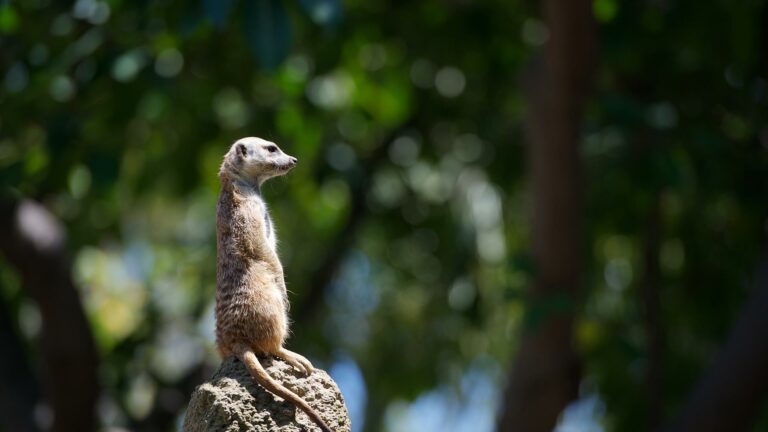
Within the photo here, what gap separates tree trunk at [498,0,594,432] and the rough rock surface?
3.69m

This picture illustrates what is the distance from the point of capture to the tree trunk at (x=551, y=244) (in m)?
6.90

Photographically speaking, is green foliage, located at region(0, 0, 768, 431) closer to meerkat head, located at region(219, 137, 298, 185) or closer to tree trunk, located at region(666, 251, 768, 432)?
tree trunk, located at region(666, 251, 768, 432)

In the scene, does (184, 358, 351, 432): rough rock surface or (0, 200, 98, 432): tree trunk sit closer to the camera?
(184, 358, 351, 432): rough rock surface

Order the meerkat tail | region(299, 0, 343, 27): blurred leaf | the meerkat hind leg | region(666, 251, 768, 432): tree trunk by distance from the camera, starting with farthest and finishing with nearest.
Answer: region(666, 251, 768, 432): tree trunk, region(299, 0, 343, 27): blurred leaf, the meerkat hind leg, the meerkat tail

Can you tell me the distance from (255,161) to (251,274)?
33 cm

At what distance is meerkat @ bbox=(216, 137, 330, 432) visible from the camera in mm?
3096

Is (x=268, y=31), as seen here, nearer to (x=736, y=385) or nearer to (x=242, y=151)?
(x=242, y=151)

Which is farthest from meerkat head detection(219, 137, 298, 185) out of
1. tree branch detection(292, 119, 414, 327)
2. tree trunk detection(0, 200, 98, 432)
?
tree branch detection(292, 119, 414, 327)

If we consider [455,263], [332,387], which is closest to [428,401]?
[455,263]

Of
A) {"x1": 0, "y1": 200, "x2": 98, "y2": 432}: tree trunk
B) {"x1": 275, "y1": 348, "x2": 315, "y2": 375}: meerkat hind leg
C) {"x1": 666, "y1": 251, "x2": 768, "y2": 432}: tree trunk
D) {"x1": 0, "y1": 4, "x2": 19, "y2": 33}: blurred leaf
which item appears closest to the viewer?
{"x1": 275, "y1": 348, "x2": 315, "y2": 375}: meerkat hind leg

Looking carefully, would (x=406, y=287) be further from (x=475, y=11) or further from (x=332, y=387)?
(x=332, y=387)

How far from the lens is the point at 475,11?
309 inches

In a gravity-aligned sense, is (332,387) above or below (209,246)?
below

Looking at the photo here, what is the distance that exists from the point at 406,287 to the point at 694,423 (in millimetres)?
4330
